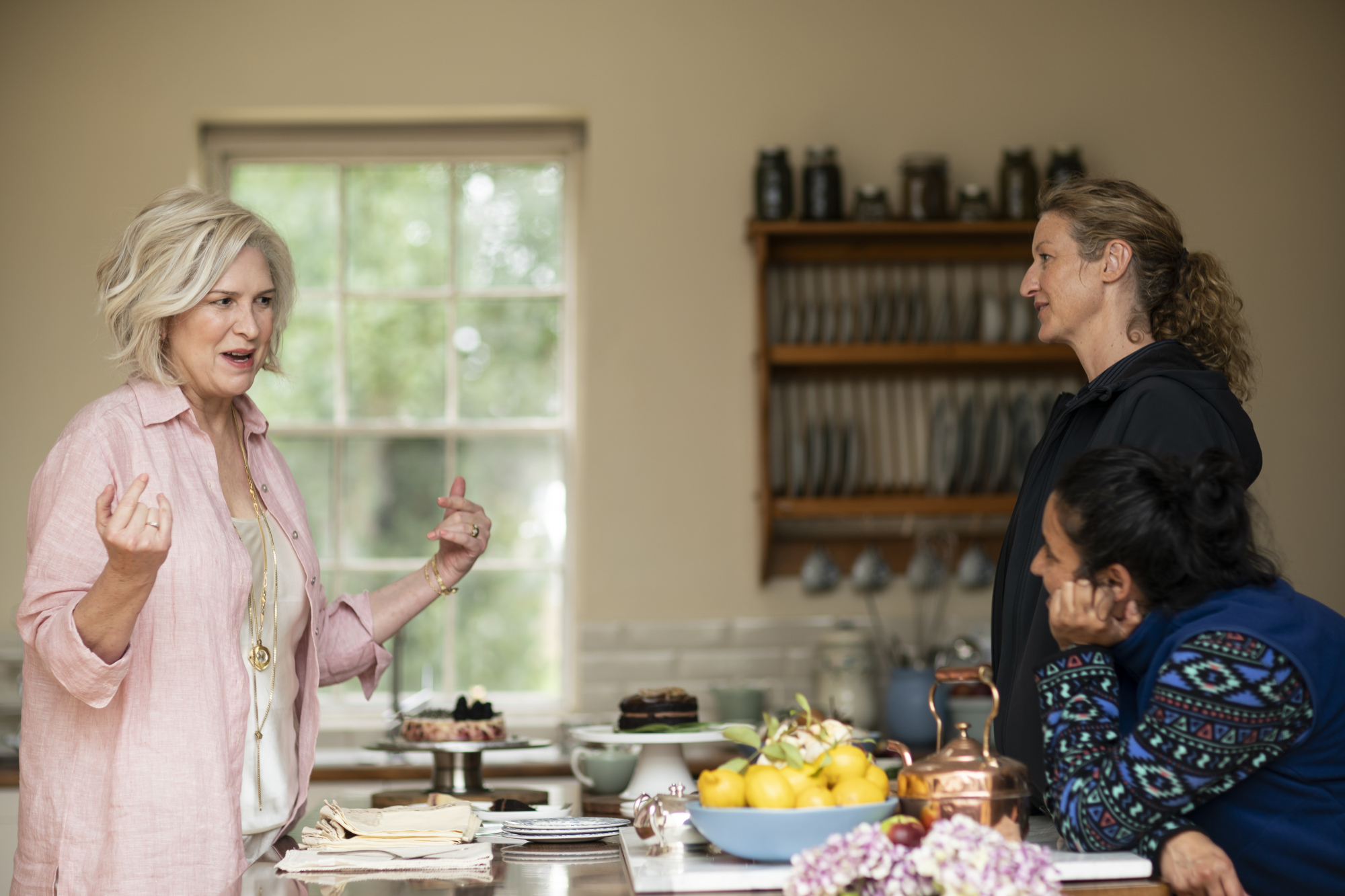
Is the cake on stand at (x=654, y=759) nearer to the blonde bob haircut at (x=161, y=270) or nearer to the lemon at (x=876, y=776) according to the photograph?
the lemon at (x=876, y=776)

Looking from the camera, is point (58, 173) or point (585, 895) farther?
point (58, 173)

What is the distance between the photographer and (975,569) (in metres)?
3.98

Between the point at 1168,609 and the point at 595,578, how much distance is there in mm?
2705

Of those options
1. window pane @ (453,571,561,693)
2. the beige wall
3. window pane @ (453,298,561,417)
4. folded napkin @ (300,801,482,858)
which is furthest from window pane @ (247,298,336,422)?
folded napkin @ (300,801,482,858)

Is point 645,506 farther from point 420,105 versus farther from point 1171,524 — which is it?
point 1171,524

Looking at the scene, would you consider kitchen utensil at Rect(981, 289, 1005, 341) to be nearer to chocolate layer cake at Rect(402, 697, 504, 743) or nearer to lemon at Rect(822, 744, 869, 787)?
chocolate layer cake at Rect(402, 697, 504, 743)

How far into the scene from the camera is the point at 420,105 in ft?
13.3

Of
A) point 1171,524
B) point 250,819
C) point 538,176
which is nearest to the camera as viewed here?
point 1171,524

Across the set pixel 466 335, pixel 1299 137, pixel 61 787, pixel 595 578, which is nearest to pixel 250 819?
pixel 61 787

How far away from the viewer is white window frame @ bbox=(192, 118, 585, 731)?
13.5 feet

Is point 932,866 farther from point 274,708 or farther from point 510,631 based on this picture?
point 510,631

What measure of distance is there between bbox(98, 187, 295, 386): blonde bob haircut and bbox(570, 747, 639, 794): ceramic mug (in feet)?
3.49

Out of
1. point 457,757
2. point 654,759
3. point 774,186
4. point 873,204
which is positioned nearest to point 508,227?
point 774,186

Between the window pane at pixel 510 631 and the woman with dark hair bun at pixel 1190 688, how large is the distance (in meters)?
2.85
